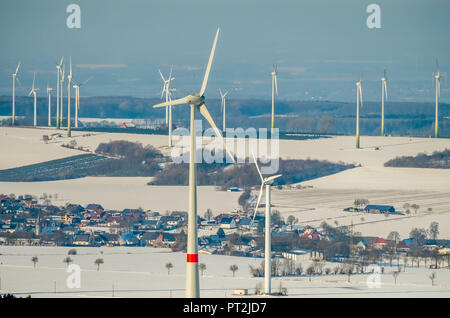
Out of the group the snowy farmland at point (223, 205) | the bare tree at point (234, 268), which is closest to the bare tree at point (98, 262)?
the snowy farmland at point (223, 205)

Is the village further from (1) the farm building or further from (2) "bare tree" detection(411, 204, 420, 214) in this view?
(2) "bare tree" detection(411, 204, 420, 214)

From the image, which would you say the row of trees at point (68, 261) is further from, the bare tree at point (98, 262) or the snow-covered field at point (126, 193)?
the snow-covered field at point (126, 193)

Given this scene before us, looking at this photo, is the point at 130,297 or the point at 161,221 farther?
the point at 161,221

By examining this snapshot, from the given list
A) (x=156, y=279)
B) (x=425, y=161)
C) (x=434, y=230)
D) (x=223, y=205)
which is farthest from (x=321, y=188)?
(x=156, y=279)

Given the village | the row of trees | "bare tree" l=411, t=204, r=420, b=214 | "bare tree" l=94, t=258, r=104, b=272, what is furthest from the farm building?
"bare tree" l=94, t=258, r=104, b=272
